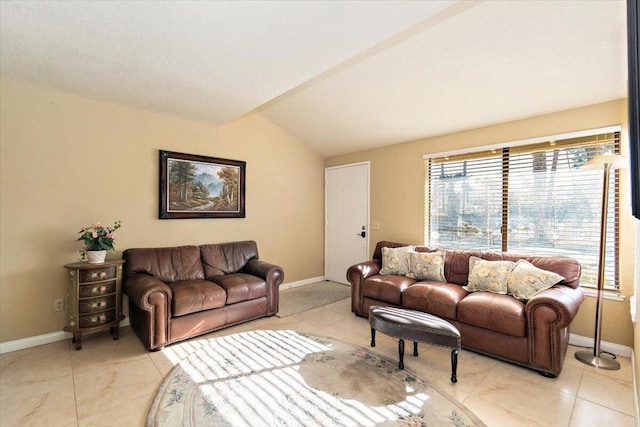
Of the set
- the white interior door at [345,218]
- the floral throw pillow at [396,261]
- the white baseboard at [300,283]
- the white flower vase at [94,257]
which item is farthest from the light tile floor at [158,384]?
the white interior door at [345,218]

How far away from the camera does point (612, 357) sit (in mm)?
2674

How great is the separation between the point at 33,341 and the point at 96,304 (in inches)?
29.3

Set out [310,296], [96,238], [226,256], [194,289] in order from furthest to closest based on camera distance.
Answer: [310,296], [226,256], [194,289], [96,238]

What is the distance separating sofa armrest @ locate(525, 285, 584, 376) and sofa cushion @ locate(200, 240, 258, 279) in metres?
3.24

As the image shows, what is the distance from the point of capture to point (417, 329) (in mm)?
2344

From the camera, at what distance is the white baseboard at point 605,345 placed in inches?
107

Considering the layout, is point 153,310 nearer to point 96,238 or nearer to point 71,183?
point 96,238

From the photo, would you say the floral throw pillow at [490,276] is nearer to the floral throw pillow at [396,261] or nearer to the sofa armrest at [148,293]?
the floral throw pillow at [396,261]

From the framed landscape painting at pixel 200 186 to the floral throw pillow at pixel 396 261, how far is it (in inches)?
85.9

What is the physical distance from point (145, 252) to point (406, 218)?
3.47 metres

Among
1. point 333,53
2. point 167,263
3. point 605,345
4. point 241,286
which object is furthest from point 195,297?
point 605,345

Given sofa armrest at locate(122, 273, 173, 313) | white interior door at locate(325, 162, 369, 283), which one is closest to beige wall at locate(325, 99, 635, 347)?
white interior door at locate(325, 162, 369, 283)

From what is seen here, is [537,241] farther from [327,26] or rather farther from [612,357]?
[327,26]

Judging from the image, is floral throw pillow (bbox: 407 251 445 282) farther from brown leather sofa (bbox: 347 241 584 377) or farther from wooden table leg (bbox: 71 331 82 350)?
wooden table leg (bbox: 71 331 82 350)
